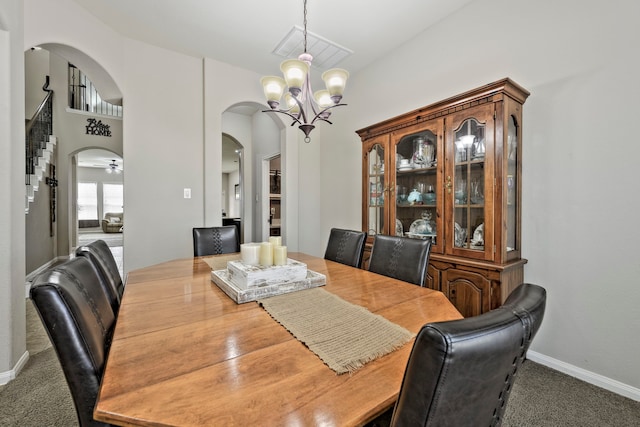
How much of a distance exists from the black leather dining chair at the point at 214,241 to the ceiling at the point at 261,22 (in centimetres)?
191

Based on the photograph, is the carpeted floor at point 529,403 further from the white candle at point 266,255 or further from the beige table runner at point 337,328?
the white candle at point 266,255

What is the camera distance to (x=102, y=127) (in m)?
5.61

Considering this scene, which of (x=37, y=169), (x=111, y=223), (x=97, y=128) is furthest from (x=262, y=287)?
(x=111, y=223)

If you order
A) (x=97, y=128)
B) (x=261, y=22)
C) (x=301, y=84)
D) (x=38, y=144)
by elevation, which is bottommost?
(x=301, y=84)

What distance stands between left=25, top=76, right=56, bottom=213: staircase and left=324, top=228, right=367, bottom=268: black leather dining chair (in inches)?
167

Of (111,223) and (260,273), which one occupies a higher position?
(260,273)

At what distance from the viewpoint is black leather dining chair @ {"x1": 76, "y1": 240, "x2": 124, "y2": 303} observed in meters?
1.39

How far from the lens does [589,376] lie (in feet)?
5.98

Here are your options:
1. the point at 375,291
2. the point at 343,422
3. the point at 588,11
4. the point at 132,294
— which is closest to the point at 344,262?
the point at 375,291

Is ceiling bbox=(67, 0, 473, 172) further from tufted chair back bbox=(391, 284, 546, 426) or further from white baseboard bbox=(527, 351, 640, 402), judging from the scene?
white baseboard bbox=(527, 351, 640, 402)

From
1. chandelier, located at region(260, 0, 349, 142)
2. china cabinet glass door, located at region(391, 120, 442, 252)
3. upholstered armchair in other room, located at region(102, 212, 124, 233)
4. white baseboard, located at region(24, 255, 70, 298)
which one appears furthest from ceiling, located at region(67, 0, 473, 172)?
upholstered armchair in other room, located at region(102, 212, 124, 233)

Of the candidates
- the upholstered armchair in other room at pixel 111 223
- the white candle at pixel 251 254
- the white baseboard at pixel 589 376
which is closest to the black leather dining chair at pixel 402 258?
the white candle at pixel 251 254

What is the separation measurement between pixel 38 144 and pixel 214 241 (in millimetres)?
4202

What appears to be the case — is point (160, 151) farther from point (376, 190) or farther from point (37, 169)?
point (37, 169)
